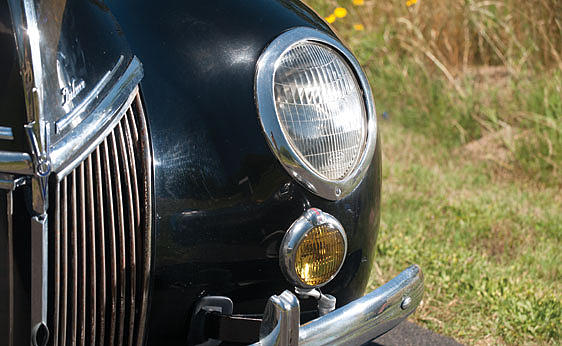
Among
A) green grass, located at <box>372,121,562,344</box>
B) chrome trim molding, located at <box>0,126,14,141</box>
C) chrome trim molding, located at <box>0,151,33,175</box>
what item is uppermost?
chrome trim molding, located at <box>0,126,14,141</box>

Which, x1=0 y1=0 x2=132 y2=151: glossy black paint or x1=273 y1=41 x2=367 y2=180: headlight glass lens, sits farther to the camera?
x1=273 y1=41 x2=367 y2=180: headlight glass lens

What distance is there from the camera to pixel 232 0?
1598mm

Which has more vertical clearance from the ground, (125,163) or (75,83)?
(75,83)

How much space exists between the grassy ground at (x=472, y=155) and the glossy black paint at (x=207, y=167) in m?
1.25

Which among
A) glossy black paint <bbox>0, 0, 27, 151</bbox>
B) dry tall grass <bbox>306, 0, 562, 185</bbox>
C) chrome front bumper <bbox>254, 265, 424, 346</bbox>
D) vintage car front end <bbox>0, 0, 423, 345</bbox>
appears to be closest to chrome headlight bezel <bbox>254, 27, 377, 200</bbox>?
vintage car front end <bbox>0, 0, 423, 345</bbox>

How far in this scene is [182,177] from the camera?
56.2 inches

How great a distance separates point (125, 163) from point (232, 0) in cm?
48

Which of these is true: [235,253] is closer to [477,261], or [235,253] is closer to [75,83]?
[75,83]

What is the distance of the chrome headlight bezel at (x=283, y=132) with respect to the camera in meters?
1.48

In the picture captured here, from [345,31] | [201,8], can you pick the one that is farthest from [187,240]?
[345,31]

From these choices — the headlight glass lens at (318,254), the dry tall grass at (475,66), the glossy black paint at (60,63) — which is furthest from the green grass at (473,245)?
the glossy black paint at (60,63)

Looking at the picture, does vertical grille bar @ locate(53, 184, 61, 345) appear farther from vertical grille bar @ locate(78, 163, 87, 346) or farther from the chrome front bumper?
the chrome front bumper

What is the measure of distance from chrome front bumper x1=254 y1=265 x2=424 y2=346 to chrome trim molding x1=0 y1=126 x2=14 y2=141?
0.57 metres

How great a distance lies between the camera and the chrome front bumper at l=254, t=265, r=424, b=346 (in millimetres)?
1353
